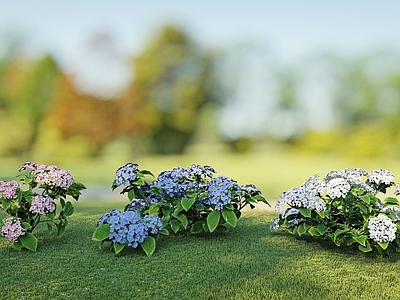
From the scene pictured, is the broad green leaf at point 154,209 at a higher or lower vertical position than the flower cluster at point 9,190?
lower

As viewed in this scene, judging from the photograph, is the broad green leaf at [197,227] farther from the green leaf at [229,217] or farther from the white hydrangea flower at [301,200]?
the white hydrangea flower at [301,200]

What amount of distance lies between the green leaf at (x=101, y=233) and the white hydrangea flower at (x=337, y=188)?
1773 millimetres

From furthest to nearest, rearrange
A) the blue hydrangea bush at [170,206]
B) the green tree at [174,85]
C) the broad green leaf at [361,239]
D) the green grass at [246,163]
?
the green tree at [174,85] < the green grass at [246,163] < the blue hydrangea bush at [170,206] < the broad green leaf at [361,239]

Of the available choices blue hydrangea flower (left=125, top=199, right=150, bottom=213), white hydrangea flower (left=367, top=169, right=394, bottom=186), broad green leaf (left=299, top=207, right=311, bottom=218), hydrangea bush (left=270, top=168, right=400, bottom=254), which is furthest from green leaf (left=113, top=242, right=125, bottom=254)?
white hydrangea flower (left=367, top=169, right=394, bottom=186)

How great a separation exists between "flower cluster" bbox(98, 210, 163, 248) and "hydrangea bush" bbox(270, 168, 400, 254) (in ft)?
3.42

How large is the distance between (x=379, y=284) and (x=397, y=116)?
1715cm

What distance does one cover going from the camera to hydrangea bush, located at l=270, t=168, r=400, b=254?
3.81 m

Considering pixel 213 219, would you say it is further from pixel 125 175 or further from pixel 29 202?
pixel 29 202

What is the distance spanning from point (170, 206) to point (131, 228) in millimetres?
574

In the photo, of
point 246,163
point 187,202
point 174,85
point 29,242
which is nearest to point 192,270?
point 187,202

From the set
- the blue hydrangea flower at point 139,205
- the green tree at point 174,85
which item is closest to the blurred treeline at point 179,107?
the green tree at point 174,85

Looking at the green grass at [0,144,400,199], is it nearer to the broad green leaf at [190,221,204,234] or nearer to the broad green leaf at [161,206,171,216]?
the broad green leaf at [190,221,204,234]

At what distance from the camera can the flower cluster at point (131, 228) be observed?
3.78 m

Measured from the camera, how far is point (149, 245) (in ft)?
12.5
